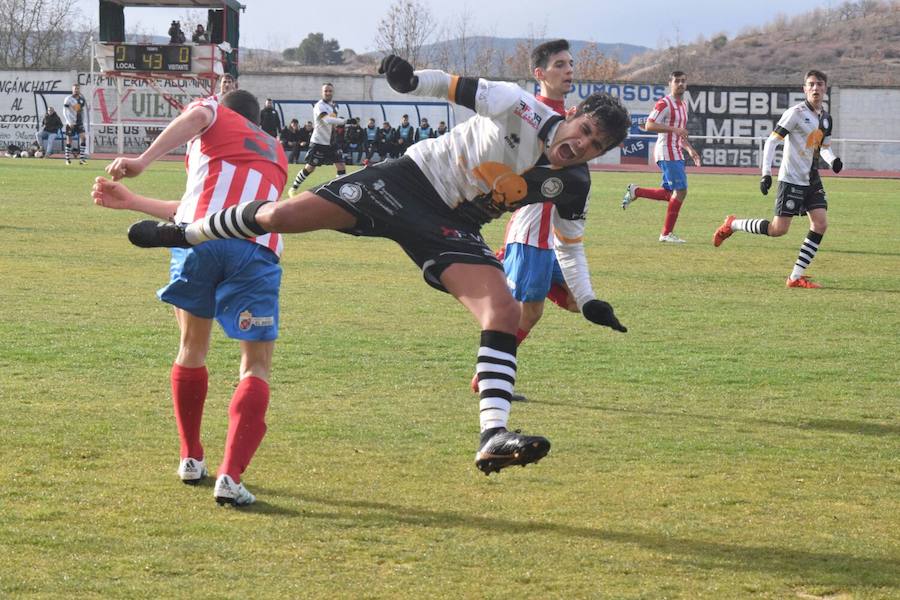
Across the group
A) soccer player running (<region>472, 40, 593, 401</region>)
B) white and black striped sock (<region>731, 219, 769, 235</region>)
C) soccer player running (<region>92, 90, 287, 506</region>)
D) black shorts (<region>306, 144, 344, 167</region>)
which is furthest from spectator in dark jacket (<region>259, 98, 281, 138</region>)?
soccer player running (<region>92, 90, 287, 506</region>)

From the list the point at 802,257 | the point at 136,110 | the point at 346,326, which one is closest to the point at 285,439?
the point at 346,326

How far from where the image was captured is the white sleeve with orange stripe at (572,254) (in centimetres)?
679

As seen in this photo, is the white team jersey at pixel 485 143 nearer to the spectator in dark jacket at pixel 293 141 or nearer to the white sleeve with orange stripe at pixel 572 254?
the white sleeve with orange stripe at pixel 572 254

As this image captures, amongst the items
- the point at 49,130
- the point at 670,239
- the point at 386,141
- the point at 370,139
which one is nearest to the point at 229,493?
the point at 670,239

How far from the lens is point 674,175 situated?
1888 centimetres

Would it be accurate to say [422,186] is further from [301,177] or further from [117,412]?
[301,177]

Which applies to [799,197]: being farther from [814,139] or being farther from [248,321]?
[248,321]

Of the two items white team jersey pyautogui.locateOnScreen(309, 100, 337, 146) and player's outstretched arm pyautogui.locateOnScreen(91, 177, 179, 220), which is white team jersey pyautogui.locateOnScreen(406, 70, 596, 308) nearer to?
player's outstretched arm pyautogui.locateOnScreen(91, 177, 179, 220)

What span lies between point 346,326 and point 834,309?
4968 mm

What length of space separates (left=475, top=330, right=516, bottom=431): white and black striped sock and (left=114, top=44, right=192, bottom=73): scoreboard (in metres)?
40.7

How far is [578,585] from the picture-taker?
15.1ft

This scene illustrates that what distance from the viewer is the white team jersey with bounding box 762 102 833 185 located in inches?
560

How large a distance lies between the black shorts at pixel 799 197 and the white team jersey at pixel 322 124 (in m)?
15.0

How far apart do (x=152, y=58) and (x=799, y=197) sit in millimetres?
33858
